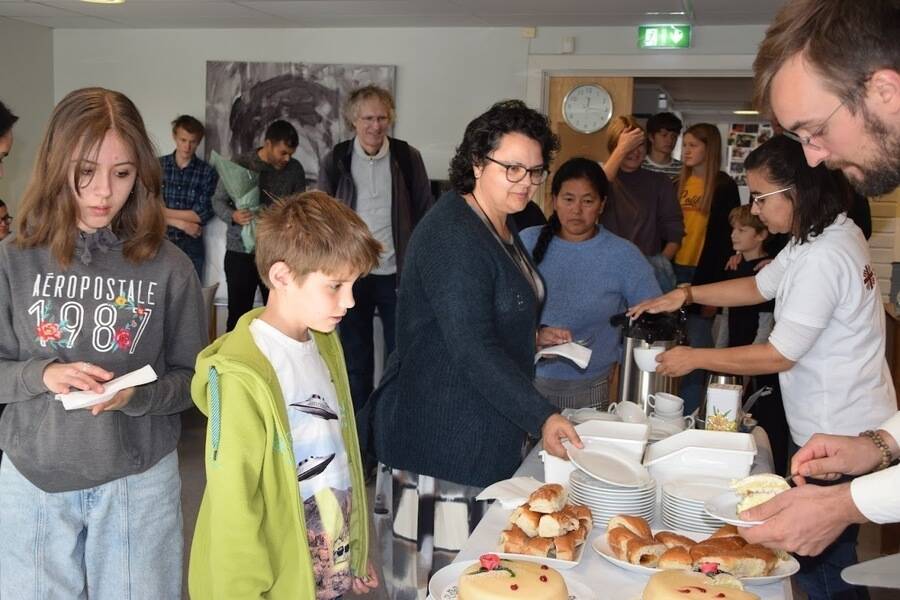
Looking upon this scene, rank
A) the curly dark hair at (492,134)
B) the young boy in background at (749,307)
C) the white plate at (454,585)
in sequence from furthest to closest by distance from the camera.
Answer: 1. the young boy in background at (749,307)
2. the curly dark hair at (492,134)
3. the white plate at (454,585)

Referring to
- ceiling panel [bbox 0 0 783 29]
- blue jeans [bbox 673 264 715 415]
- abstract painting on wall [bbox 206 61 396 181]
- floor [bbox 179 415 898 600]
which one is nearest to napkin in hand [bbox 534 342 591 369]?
blue jeans [bbox 673 264 715 415]

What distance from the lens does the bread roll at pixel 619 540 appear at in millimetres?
1674

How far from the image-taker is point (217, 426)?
5.48 feet

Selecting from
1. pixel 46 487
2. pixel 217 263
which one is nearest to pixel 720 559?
pixel 46 487

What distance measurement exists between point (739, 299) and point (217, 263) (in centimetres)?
475

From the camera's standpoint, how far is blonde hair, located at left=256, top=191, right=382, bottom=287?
184 cm

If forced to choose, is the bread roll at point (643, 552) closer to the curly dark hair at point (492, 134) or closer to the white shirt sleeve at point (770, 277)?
the curly dark hair at point (492, 134)

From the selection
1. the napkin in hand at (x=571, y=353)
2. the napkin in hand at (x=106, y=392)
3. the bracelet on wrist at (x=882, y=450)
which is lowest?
the bracelet on wrist at (x=882, y=450)

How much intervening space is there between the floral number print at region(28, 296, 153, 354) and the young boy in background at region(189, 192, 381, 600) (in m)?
0.21

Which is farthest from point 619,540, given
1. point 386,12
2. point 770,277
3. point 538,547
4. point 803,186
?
point 386,12

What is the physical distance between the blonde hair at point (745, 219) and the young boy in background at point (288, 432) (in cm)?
296

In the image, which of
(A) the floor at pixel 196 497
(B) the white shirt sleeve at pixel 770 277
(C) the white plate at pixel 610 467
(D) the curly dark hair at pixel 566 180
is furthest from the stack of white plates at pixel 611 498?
(A) the floor at pixel 196 497

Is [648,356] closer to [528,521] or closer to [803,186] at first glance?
[803,186]

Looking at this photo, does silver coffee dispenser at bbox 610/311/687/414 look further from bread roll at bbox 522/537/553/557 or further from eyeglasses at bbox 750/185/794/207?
bread roll at bbox 522/537/553/557
